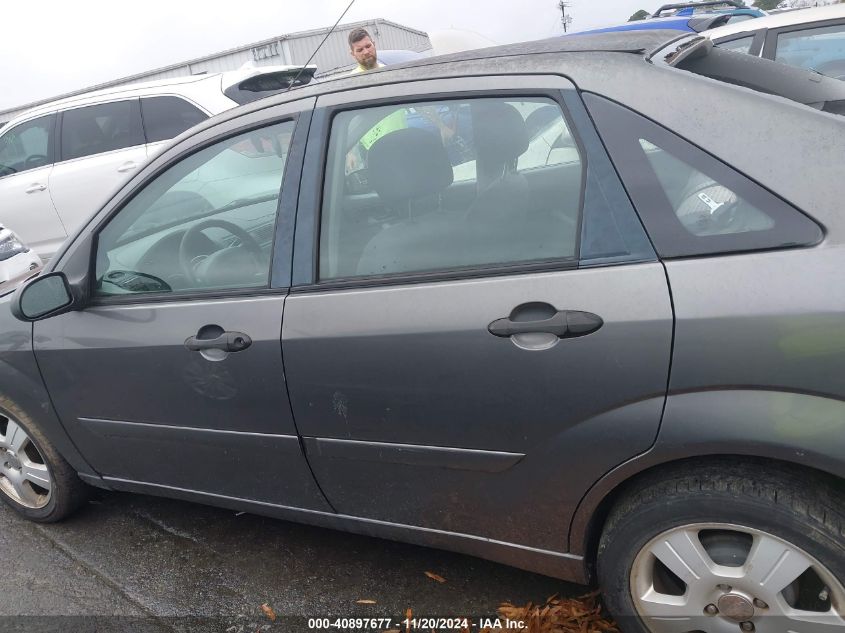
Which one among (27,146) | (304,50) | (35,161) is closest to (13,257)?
(35,161)

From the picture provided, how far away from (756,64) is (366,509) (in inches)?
76.0

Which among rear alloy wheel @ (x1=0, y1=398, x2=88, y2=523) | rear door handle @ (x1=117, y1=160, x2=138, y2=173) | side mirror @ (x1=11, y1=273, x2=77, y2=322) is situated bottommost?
rear alloy wheel @ (x1=0, y1=398, x2=88, y2=523)

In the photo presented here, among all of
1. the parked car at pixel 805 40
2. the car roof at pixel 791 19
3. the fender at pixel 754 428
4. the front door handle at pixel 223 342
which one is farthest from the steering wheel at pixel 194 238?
the parked car at pixel 805 40

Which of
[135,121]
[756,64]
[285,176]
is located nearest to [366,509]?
[285,176]

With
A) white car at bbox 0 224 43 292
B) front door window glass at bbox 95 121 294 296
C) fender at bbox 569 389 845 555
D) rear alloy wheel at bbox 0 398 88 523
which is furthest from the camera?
white car at bbox 0 224 43 292

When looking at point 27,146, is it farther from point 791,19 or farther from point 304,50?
point 304,50

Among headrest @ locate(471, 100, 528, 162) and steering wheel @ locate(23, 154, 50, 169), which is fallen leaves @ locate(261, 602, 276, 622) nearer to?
headrest @ locate(471, 100, 528, 162)

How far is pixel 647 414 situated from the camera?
5.35 feet

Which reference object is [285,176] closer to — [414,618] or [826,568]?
[414,618]

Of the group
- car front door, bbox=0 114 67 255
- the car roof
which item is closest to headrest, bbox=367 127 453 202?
the car roof

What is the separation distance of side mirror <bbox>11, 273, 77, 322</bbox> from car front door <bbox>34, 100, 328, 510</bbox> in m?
0.09

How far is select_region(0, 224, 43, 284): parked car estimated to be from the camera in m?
4.51

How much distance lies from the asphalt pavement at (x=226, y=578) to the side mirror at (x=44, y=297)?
105 cm

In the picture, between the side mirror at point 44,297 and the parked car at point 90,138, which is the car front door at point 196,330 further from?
the parked car at point 90,138
